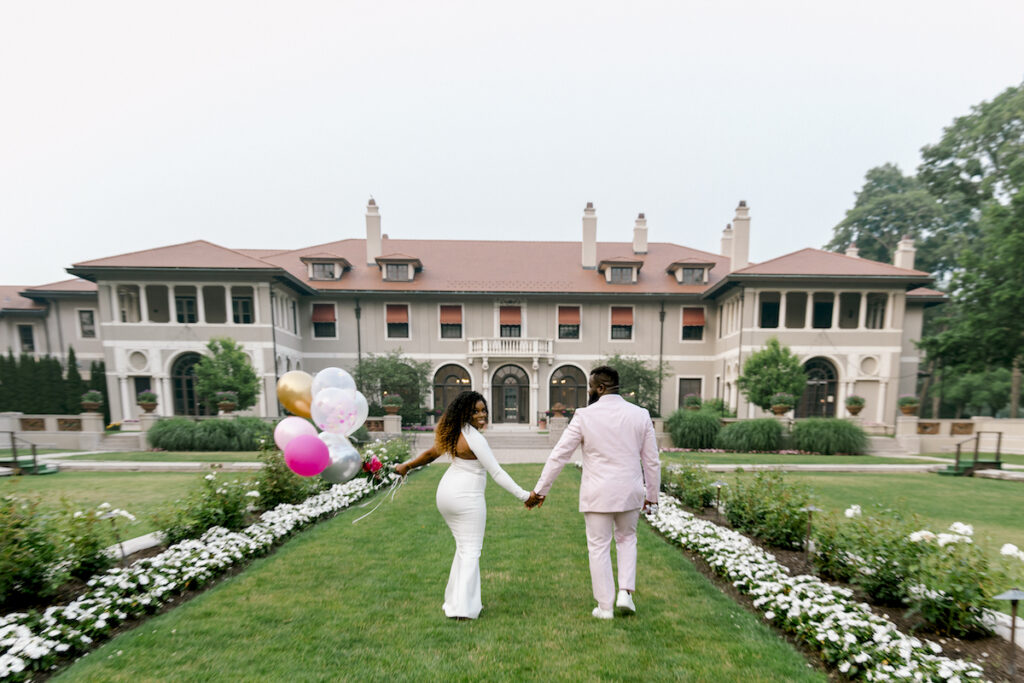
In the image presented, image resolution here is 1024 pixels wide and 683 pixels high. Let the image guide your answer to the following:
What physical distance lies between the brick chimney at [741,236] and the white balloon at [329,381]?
2406 cm

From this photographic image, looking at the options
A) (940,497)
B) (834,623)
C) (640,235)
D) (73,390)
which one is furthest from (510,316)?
(73,390)

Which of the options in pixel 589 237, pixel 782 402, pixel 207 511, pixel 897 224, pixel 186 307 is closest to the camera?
pixel 207 511

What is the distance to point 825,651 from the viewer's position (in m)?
3.19

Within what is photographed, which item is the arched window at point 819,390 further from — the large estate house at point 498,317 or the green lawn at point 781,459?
the green lawn at point 781,459

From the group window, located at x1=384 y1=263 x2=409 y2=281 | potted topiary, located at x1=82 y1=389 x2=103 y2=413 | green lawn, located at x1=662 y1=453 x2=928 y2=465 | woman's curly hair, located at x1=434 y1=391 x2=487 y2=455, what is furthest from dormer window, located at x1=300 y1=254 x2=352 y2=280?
woman's curly hair, located at x1=434 y1=391 x2=487 y2=455

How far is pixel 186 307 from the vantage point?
22.4 m

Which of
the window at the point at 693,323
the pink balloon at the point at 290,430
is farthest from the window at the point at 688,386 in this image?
the pink balloon at the point at 290,430

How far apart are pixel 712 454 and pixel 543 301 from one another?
12.2 m

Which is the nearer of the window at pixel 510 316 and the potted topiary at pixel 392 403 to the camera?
the potted topiary at pixel 392 403

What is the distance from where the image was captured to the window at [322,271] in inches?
953

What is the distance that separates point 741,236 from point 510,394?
15.4 metres

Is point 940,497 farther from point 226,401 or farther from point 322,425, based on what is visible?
point 226,401

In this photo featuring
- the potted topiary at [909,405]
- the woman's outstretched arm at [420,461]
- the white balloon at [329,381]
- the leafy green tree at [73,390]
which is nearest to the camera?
the woman's outstretched arm at [420,461]

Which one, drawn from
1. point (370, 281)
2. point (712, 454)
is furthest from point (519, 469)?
point (370, 281)
